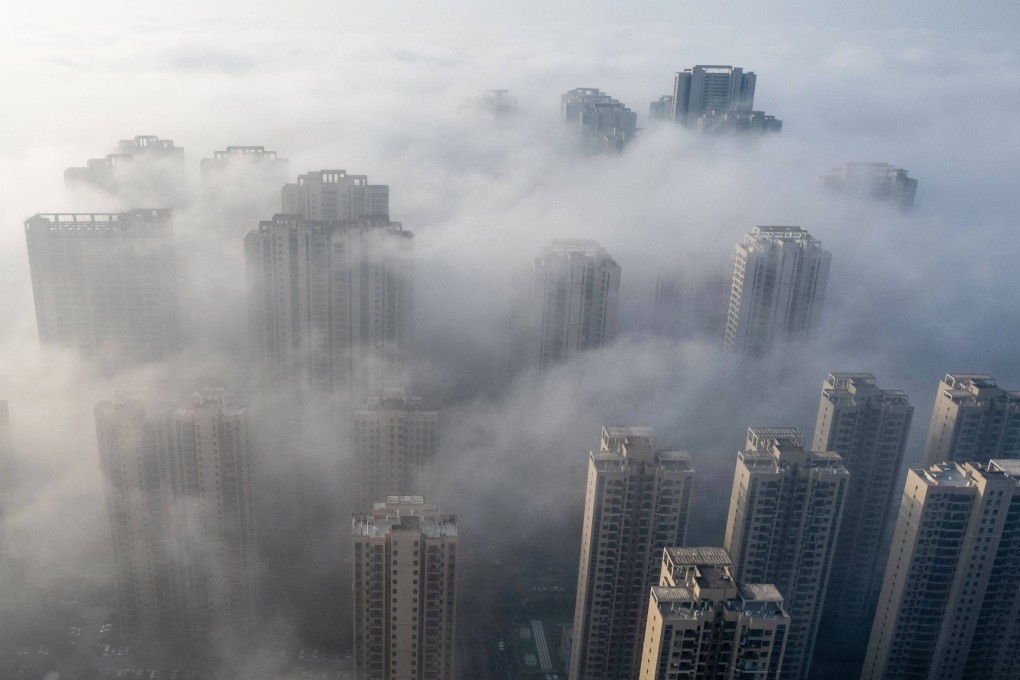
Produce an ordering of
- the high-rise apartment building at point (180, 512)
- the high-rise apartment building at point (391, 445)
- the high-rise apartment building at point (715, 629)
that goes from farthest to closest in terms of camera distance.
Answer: the high-rise apartment building at point (391, 445), the high-rise apartment building at point (180, 512), the high-rise apartment building at point (715, 629)

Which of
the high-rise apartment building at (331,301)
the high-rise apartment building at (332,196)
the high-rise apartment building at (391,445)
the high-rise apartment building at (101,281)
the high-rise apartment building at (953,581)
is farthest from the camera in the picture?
the high-rise apartment building at (332,196)

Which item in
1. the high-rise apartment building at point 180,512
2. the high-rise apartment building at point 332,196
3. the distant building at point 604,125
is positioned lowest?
the high-rise apartment building at point 180,512

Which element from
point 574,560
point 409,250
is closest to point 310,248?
point 409,250

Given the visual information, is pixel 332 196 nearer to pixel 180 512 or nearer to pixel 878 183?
pixel 180 512

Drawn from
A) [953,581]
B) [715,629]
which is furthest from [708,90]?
[715,629]

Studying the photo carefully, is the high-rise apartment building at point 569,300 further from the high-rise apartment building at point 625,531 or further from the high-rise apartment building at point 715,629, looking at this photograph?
the high-rise apartment building at point 715,629

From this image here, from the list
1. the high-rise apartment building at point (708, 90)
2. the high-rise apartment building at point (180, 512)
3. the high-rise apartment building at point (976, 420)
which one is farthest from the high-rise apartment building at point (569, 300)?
the high-rise apartment building at point (708, 90)
